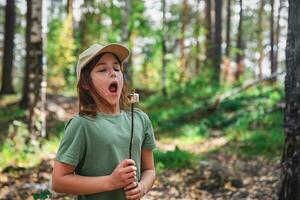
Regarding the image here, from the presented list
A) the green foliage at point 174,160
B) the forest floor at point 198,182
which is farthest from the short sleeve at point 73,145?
the green foliage at point 174,160

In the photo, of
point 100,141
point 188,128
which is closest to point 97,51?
point 100,141

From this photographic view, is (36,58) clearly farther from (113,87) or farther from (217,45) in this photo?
(217,45)

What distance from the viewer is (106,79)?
2.22 m

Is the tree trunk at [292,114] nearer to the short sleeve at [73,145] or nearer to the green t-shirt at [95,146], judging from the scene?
the green t-shirt at [95,146]

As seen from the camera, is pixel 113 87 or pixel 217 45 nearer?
pixel 113 87

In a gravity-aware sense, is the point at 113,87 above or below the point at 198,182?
above

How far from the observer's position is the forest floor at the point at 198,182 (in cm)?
582

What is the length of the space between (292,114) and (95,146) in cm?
273

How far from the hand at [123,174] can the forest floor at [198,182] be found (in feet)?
11.4

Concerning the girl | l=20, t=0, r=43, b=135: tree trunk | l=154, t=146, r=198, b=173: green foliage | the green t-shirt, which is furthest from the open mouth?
l=20, t=0, r=43, b=135: tree trunk

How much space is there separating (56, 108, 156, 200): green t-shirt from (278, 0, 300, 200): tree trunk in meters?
2.54

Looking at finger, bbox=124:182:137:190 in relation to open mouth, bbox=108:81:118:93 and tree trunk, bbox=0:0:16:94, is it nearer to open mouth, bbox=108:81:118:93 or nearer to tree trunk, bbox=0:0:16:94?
open mouth, bbox=108:81:118:93

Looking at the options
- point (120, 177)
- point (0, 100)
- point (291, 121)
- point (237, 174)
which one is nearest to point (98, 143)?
point (120, 177)

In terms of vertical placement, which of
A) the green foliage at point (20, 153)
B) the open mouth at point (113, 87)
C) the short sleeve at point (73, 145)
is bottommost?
the green foliage at point (20, 153)
